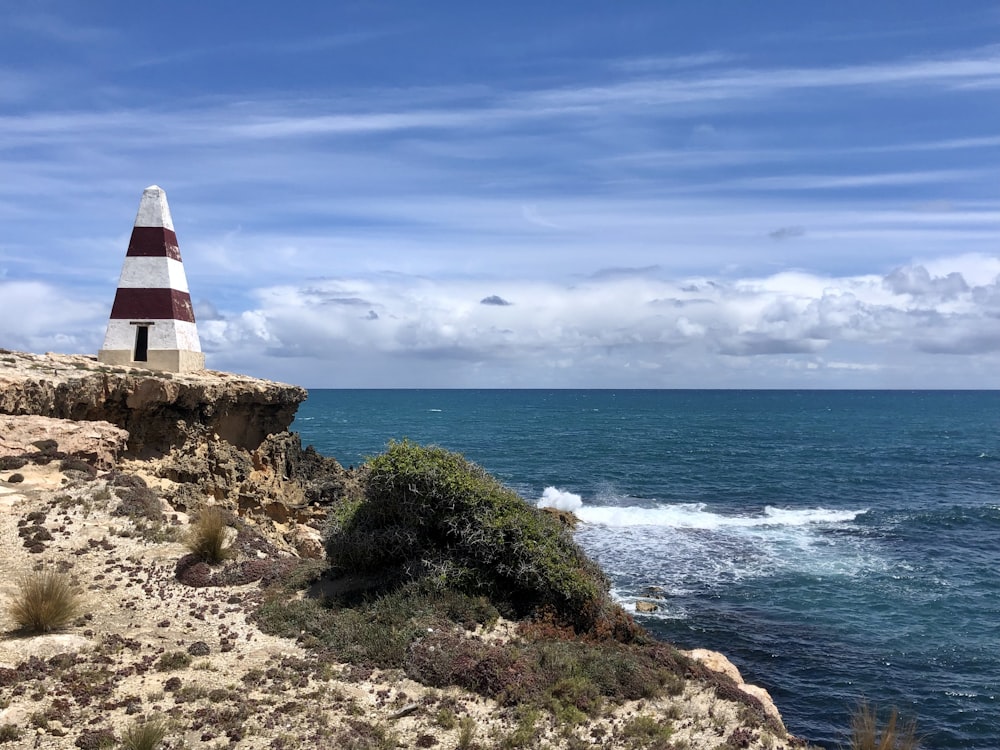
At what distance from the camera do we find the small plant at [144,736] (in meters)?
8.18

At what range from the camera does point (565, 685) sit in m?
10.1

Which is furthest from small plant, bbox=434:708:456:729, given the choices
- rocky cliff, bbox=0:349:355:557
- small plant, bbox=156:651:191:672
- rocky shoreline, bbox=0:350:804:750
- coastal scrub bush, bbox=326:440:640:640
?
rocky cliff, bbox=0:349:355:557

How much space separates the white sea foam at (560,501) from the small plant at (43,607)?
30.1 metres

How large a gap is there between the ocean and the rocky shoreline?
6.33m

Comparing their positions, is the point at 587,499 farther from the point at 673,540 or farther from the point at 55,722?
the point at 55,722

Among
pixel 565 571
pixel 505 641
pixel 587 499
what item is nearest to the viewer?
pixel 505 641

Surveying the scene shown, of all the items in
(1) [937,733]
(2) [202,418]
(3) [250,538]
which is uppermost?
(2) [202,418]

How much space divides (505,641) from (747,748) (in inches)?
145

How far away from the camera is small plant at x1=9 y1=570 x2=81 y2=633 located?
10.6 m

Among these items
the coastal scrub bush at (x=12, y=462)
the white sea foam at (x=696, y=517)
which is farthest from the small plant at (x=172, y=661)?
the white sea foam at (x=696, y=517)

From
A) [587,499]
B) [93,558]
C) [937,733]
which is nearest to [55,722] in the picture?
[93,558]

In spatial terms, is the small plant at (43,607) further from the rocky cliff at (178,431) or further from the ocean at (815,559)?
the ocean at (815,559)

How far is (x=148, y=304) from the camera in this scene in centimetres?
2261

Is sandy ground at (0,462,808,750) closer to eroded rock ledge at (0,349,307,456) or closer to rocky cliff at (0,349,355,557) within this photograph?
rocky cliff at (0,349,355,557)
